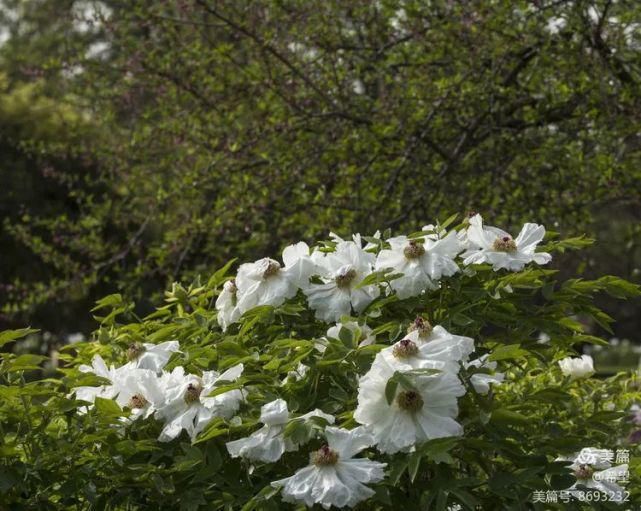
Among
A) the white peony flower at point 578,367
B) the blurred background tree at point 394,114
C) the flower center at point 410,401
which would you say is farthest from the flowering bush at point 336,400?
the blurred background tree at point 394,114

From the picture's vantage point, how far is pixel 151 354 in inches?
78.6

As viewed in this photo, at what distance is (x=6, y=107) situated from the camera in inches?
508

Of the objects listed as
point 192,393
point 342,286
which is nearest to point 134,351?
point 192,393

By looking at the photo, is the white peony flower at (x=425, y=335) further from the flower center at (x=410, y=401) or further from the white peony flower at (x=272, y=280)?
the white peony flower at (x=272, y=280)

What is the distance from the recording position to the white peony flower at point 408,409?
1.64 metres

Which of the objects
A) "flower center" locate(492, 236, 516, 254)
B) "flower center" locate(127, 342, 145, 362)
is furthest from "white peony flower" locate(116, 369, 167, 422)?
"flower center" locate(492, 236, 516, 254)

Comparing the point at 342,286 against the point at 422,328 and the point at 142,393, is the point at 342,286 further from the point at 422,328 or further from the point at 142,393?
the point at 142,393

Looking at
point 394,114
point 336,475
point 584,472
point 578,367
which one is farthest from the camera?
point 394,114

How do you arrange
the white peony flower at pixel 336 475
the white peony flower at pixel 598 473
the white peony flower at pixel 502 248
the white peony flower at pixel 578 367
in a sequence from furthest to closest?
the white peony flower at pixel 578 367
the white peony flower at pixel 598 473
the white peony flower at pixel 502 248
the white peony flower at pixel 336 475

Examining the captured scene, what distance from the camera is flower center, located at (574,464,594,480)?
6.91 ft

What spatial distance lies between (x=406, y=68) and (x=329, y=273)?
3.40m

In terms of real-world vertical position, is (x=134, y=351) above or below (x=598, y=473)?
above

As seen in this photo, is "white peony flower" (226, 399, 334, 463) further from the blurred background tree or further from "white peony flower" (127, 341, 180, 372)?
the blurred background tree

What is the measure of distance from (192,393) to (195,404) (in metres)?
0.02
